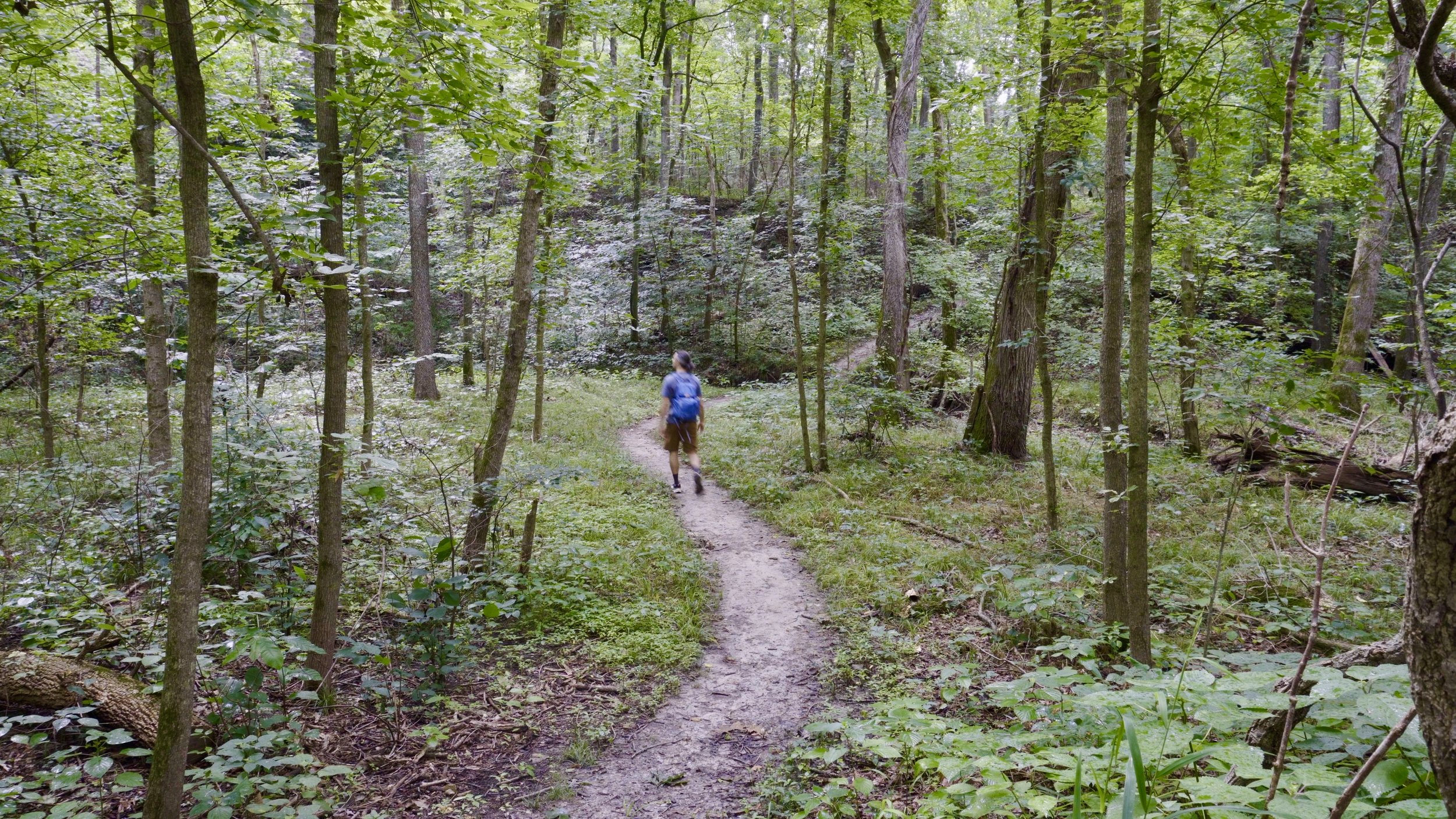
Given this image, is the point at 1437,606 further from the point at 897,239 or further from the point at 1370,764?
the point at 897,239

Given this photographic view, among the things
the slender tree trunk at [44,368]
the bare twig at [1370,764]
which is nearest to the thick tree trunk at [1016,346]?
the bare twig at [1370,764]

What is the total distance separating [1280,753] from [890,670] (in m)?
3.90

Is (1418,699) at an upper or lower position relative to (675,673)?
upper

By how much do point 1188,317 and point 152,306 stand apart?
12.7m

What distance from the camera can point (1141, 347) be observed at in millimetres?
4098

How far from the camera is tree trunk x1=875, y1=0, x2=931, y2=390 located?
12.5 metres

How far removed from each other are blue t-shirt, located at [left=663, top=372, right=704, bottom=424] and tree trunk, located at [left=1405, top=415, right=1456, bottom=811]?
8.75 metres

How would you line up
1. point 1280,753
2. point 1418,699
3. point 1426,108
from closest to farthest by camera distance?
1. point 1418,699
2. point 1280,753
3. point 1426,108

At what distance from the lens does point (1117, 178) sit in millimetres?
4254

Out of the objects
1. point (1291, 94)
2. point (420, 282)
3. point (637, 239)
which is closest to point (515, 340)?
point (1291, 94)

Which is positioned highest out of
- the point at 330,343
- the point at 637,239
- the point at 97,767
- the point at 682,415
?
the point at 637,239

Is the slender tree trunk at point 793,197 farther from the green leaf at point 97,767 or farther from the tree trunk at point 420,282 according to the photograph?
the green leaf at point 97,767

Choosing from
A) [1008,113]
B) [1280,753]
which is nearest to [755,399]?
[1008,113]

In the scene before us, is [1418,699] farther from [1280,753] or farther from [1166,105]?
[1166,105]
